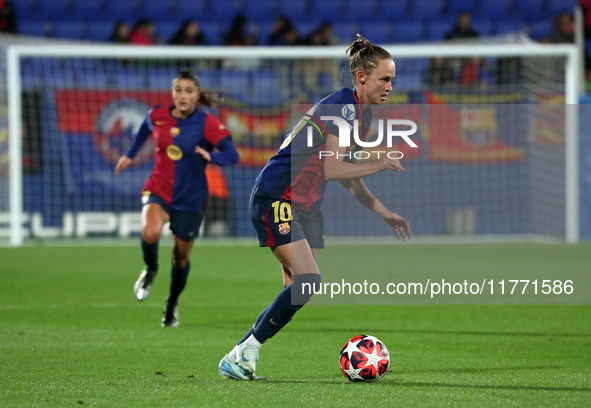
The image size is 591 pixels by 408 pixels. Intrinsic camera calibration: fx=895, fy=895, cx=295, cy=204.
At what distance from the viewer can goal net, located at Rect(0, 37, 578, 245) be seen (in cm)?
1540

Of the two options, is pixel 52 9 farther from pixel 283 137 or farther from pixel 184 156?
pixel 184 156

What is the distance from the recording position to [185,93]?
7.51 metres

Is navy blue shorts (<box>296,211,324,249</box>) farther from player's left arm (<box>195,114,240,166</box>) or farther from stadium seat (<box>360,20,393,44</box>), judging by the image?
stadium seat (<box>360,20,393,44</box>)

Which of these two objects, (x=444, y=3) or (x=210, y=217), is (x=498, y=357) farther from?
(x=444, y=3)

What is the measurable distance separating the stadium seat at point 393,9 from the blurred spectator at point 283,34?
121 inches

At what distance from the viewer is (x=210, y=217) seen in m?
16.0

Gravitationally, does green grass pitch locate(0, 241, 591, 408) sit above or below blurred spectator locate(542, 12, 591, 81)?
below

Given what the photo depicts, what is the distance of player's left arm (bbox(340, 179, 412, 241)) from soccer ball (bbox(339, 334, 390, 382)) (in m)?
0.67

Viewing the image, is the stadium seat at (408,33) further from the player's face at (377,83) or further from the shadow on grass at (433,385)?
the shadow on grass at (433,385)

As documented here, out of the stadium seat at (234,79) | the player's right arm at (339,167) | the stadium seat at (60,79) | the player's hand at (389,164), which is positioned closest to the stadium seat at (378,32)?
the stadium seat at (234,79)

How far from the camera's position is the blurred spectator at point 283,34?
1823 cm

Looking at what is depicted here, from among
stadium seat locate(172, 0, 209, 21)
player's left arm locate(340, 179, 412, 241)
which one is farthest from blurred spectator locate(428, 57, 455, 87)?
player's left arm locate(340, 179, 412, 241)

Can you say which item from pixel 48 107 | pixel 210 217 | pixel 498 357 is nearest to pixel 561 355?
pixel 498 357

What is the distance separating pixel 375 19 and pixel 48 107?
826 cm
